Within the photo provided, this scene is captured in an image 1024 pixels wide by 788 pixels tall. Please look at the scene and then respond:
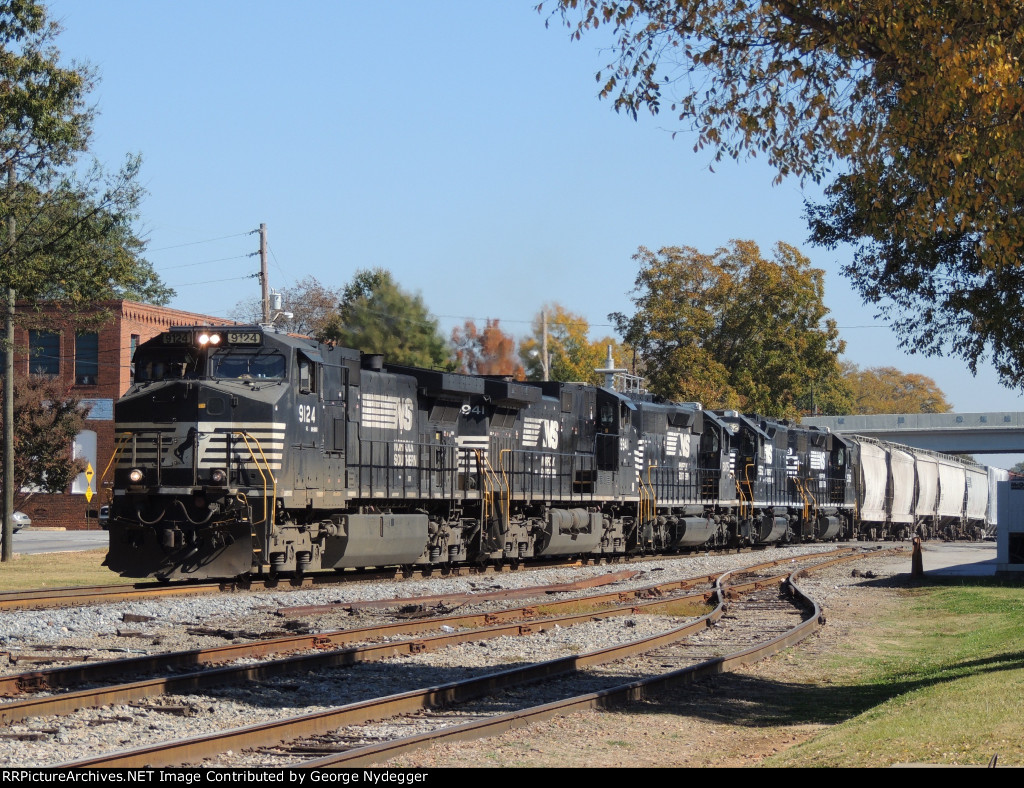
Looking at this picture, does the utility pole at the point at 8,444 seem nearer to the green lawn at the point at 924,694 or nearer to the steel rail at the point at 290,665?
the steel rail at the point at 290,665

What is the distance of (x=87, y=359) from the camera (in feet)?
152

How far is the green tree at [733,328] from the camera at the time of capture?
50.1 m

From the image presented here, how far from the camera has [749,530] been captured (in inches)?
1431

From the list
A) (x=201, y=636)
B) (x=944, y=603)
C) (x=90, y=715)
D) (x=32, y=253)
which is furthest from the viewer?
(x=32, y=253)

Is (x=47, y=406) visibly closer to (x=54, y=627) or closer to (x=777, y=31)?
(x=54, y=627)

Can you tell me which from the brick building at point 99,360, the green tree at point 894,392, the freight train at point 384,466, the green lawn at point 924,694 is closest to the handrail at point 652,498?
the freight train at point 384,466

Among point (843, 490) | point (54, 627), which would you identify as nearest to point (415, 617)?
point (54, 627)

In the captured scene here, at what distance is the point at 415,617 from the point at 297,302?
61.5 m

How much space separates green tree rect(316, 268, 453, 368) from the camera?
47594 mm

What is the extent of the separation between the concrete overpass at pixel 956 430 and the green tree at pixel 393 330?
32.5 metres

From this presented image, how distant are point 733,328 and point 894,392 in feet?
324

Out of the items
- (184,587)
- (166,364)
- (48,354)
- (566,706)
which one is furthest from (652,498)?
(48,354)

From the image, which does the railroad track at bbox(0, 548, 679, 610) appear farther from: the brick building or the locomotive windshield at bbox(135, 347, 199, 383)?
the brick building

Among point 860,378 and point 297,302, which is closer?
point 297,302
